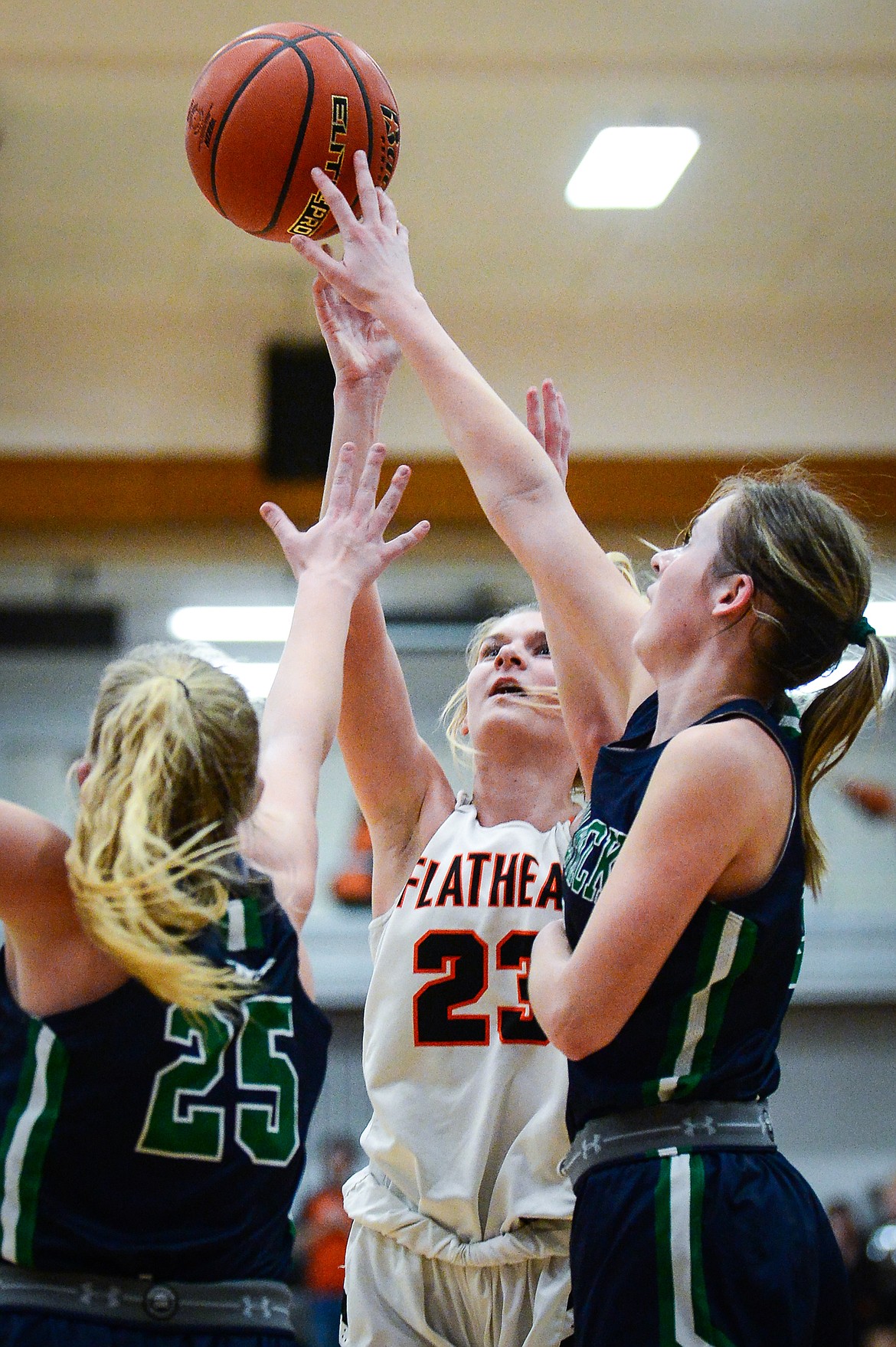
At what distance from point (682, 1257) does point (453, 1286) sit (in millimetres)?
880

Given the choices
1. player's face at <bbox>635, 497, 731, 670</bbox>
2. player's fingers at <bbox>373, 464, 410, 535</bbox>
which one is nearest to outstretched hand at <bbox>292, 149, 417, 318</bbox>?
player's fingers at <bbox>373, 464, 410, 535</bbox>

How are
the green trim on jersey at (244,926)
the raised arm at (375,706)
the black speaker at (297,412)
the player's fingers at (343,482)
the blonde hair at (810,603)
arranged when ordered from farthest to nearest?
the black speaker at (297,412)
the raised arm at (375,706)
the player's fingers at (343,482)
the blonde hair at (810,603)
the green trim on jersey at (244,926)

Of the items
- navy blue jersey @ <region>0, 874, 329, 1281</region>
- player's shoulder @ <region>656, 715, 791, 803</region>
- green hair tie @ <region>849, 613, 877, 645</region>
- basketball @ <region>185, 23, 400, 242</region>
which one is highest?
basketball @ <region>185, 23, 400, 242</region>

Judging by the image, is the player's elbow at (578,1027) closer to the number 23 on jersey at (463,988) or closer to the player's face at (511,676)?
the number 23 on jersey at (463,988)

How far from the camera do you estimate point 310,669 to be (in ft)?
7.13

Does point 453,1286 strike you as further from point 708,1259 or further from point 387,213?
point 387,213

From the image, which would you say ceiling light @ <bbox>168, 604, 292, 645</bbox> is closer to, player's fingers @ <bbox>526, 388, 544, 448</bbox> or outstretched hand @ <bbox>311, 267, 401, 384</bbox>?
outstretched hand @ <bbox>311, 267, 401, 384</bbox>

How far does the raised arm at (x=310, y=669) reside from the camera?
195 cm

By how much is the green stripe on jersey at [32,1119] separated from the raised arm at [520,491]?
107 cm

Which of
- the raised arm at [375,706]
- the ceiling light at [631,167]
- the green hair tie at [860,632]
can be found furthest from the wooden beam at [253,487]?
the green hair tie at [860,632]

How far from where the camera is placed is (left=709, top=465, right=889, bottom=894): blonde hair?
80.7 inches

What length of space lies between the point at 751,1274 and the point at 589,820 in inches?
25.7

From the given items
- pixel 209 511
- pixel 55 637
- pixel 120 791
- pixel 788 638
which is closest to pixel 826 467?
pixel 209 511

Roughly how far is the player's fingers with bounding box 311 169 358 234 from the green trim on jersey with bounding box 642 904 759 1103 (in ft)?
4.56
